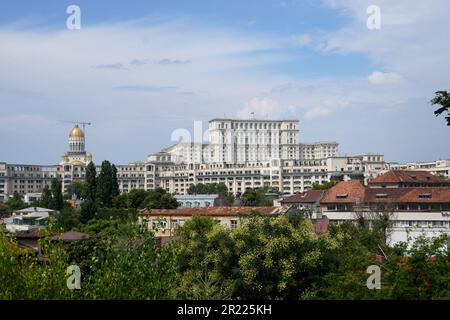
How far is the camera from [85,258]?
64.3 feet

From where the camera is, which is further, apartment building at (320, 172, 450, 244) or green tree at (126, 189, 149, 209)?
green tree at (126, 189, 149, 209)

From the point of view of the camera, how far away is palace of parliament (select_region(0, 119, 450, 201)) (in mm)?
91875

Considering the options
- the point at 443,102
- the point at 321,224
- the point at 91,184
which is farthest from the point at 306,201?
the point at 443,102

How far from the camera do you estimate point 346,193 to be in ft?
113

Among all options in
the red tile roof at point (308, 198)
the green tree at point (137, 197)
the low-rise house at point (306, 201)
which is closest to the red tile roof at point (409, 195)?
the low-rise house at point (306, 201)

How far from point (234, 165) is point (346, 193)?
56.8m

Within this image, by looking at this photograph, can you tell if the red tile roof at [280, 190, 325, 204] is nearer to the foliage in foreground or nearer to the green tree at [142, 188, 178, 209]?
the green tree at [142, 188, 178, 209]

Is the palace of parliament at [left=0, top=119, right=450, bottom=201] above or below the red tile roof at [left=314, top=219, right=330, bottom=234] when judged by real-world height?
above

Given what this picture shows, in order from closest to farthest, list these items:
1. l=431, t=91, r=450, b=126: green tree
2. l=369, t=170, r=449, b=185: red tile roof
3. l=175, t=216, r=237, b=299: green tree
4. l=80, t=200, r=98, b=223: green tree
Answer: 1. l=431, t=91, r=450, b=126: green tree
2. l=175, t=216, r=237, b=299: green tree
3. l=369, t=170, r=449, b=185: red tile roof
4. l=80, t=200, r=98, b=223: green tree

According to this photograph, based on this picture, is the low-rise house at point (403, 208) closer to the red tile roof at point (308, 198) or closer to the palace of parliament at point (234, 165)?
the red tile roof at point (308, 198)

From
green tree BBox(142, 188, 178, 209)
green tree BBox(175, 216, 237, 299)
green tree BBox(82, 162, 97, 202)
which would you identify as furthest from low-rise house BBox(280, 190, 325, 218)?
green tree BBox(82, 162, 97, 202)

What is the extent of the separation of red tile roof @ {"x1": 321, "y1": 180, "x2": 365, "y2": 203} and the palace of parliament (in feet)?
159

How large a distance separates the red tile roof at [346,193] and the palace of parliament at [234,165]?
48391 mm
